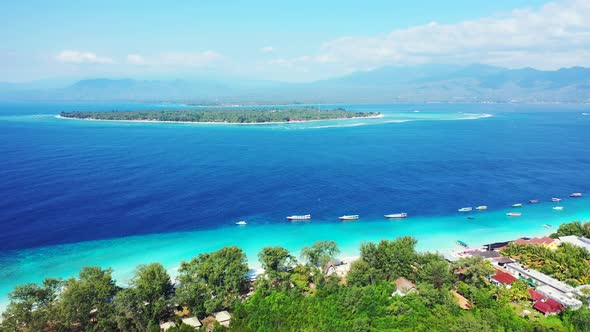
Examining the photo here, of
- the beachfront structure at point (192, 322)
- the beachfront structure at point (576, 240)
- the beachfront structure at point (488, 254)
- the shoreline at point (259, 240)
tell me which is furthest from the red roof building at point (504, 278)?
the beachfront structure at point (192, 322)

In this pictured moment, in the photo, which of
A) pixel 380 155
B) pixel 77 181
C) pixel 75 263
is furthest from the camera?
pixel 380 155

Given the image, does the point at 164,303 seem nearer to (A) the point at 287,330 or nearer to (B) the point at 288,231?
(A) the point at 287,330

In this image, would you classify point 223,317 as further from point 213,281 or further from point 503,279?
point 503,279

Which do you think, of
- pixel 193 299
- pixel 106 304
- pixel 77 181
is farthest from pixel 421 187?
pixel 77 181

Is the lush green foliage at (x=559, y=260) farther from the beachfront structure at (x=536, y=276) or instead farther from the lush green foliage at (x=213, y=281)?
the lush green foliage at (x=213, y=281)

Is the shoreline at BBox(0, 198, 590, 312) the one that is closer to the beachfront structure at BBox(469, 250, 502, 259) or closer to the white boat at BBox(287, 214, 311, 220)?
the white boat at BBox(287, 214, 311, 220)

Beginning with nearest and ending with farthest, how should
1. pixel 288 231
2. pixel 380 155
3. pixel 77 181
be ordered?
pixel 288 231
pixel 77 181
pixel 380 155

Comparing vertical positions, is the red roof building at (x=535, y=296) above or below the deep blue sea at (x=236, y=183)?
below

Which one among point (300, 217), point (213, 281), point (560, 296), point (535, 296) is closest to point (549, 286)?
point (560, 296)
